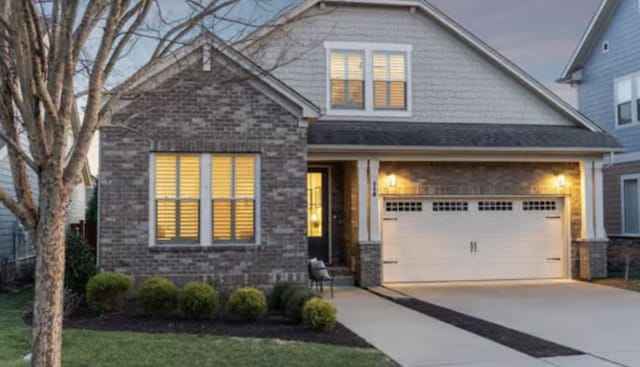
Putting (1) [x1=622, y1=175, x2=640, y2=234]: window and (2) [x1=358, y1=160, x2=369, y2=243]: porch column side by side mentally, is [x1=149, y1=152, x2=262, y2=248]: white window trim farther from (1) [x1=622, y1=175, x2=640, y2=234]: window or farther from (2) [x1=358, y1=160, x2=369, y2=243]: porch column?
(1) [x1=622, y1=175, x2=640, y2=234]: window

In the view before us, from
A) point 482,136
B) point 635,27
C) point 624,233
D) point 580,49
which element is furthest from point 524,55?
point 482,136

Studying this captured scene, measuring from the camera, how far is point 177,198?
12.3m

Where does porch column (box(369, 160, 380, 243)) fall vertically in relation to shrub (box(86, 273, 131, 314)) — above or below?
above

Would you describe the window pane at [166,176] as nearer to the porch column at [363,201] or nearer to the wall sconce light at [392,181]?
the porch column at [363,201]

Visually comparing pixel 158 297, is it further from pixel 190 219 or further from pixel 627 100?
pixel 627 100

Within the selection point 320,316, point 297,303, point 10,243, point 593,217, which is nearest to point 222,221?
point 297,303

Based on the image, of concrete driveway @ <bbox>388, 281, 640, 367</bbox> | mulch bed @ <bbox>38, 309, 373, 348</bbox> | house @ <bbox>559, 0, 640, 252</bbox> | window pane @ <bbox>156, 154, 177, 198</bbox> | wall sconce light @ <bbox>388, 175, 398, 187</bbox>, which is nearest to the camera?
concrete driveway @ <bbox>388, 281, 640, 367</bbox>

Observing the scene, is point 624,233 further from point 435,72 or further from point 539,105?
point 435,72

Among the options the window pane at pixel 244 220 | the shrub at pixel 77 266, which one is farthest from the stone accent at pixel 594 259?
the shrub at pixel 77 266

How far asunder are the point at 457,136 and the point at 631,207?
7.18 meters

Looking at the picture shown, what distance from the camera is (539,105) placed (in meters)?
17.2

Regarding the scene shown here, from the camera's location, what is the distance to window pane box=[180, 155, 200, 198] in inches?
485

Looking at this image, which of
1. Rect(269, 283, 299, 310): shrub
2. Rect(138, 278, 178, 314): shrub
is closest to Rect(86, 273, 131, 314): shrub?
Rect(138, 278, 178, 314): shrub

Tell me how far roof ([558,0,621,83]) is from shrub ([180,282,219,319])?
52.8ft
